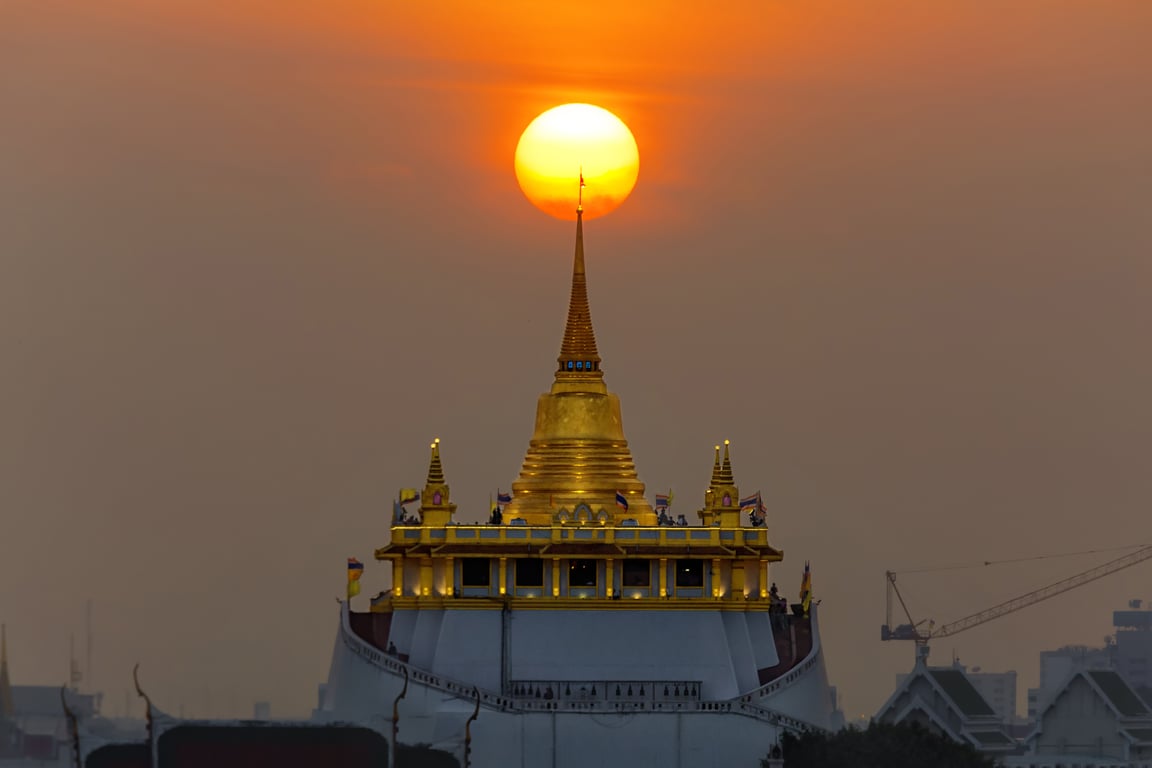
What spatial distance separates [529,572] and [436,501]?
482 centimetres

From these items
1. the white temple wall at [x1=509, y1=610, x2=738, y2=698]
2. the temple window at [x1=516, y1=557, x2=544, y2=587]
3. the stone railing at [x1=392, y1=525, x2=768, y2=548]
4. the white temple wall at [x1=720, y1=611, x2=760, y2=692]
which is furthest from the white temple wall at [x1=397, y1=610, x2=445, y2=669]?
the white temple wall at [x1=720, y1=611, x2=760, y2=692]

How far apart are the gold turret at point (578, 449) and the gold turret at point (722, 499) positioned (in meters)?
2.45

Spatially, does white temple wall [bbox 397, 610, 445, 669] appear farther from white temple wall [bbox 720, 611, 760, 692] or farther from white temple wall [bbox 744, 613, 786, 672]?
white temple wall [bbox 744, 613, 786, 672]

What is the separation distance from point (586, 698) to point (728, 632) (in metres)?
8.62

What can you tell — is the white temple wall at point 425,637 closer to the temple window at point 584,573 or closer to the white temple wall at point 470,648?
the white temple wall at point 470,648

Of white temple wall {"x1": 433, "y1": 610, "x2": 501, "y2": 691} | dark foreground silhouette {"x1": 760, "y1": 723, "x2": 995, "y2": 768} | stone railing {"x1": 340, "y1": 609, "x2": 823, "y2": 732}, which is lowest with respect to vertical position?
dark foreground silhouette {"x1": 760, "y1": 723, "x2": 995, "y2": 768}

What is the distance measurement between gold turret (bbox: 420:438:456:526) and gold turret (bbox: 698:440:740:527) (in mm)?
10571

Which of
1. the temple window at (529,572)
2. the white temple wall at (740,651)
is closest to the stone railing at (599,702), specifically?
the white temple wall at (740,651)

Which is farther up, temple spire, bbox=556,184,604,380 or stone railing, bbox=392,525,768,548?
temple spire, bbox=556,184,604,380

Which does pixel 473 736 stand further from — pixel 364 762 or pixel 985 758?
pixel 985 758

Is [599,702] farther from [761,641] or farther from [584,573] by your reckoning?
[761,641]

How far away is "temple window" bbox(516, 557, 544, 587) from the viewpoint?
18925cm

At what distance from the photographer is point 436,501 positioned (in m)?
190

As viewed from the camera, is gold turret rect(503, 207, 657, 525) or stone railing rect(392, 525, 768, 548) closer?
stone railing rect(392, 525, 768, 548)
